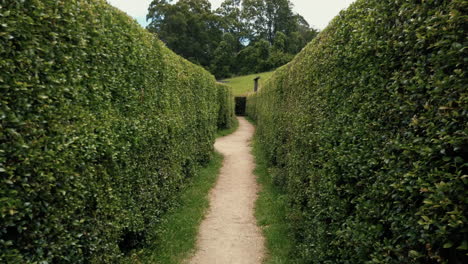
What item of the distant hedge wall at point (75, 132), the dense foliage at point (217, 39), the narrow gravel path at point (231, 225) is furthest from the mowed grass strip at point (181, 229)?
the dense foliage at point (217, 39)

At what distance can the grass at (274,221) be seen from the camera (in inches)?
221

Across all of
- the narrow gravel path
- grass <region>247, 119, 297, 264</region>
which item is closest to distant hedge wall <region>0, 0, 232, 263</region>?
Result: the narrow gravel path

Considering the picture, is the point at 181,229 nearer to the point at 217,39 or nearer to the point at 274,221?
the point at 274,221

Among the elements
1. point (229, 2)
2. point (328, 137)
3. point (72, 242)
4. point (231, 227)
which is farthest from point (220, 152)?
point (229, 2)

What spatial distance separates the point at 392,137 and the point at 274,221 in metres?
4.96

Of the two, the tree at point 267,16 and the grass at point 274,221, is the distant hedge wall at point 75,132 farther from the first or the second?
the tree at point 267,16

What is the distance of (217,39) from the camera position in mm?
83812

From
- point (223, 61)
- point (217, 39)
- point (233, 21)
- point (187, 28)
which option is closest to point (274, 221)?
point (223, 61)

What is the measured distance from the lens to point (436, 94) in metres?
2.06

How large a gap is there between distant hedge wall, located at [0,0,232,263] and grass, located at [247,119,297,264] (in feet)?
8.48

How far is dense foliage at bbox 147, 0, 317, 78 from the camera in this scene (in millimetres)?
73812

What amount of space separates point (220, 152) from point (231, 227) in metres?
8.86

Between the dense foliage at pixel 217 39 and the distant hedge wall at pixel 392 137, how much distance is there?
68.1 meters

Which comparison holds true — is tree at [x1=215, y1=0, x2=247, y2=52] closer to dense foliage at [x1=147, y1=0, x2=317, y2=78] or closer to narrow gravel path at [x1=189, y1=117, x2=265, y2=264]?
dense foliage at [x1=147, y1=0, x2=317, y2=78]
